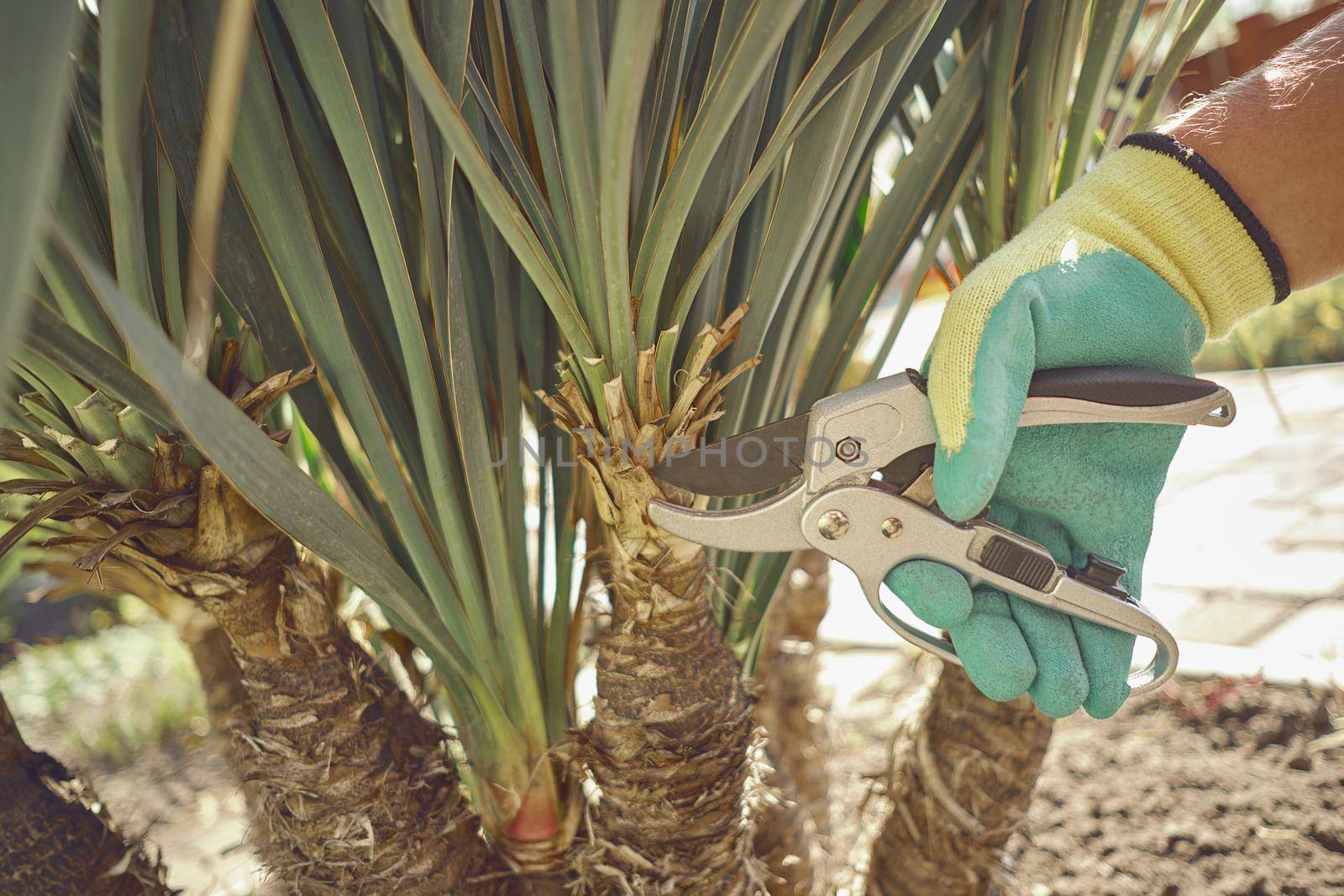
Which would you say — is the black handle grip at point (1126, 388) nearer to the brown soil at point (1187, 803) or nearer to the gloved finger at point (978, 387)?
the gloved finger at point (978, 387)

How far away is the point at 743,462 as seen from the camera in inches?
29.0

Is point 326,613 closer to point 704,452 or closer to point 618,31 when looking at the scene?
point 704,452

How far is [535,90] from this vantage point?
24.1 inches

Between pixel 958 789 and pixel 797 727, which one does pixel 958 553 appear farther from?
pixel 797 727

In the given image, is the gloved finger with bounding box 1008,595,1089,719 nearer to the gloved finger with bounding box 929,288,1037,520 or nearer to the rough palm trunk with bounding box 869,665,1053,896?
the gloved finger with bounding box 929,288,1037,520

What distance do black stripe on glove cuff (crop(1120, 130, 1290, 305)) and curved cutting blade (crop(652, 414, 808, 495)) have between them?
415mm

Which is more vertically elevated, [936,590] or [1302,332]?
[1302,332]

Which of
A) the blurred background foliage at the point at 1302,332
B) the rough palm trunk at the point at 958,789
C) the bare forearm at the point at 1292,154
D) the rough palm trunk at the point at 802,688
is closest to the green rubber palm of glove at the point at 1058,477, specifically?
the bare forearm at the point at 1292,154

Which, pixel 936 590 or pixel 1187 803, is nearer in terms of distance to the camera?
pixel 936 590

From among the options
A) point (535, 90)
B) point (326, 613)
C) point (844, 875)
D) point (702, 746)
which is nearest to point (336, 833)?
point (326, 613)

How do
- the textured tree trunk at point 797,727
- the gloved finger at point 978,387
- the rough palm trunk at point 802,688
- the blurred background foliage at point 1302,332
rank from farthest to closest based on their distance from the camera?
the blurred background foliage at point 1302,332
the rough palm trunk at point 802,688
the textured tree trunk at point 797,727
the gloved finger at point 978,387

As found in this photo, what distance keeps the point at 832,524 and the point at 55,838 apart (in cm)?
76

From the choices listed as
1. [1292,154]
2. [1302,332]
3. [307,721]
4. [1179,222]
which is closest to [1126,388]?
[1179,222]

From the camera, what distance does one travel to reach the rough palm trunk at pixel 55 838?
2.47ft
